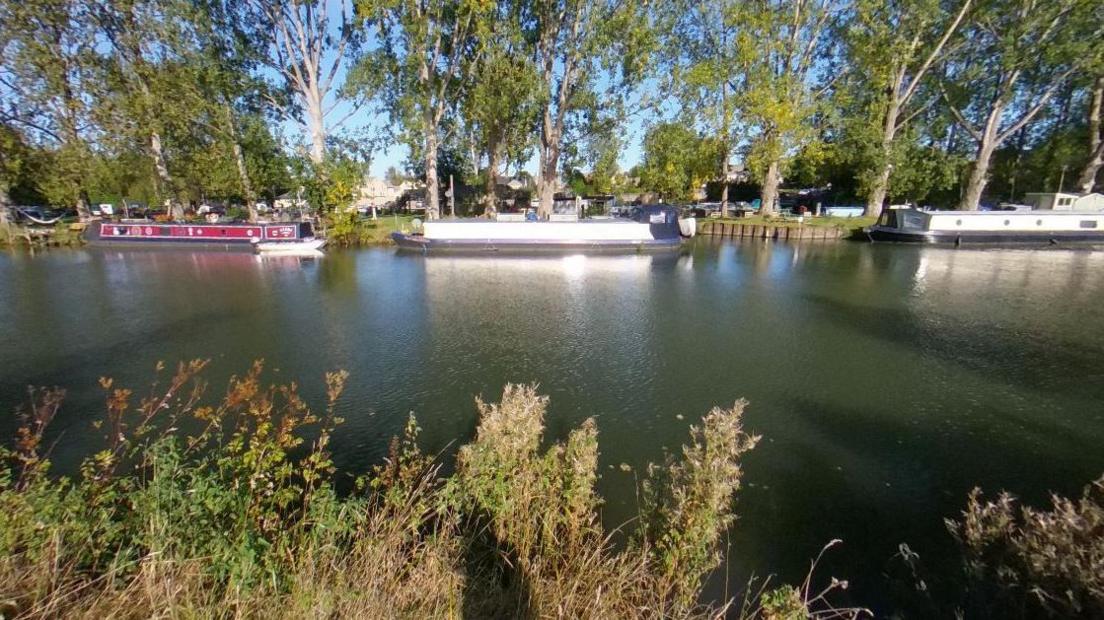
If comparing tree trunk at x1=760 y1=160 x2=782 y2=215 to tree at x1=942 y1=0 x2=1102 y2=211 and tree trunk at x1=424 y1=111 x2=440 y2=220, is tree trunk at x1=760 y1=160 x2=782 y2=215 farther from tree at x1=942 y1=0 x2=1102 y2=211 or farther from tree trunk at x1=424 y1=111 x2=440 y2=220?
tree trunk at x1=424 y1=111 x2=440 y2=220

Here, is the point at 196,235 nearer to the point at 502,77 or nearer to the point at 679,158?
the point at 502,77

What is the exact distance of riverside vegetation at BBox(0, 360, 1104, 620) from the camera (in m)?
3.07

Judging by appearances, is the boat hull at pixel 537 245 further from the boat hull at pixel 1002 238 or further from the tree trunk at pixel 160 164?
the tree trunk at pixel 160 164

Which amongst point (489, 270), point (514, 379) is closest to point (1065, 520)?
point (514, 379)

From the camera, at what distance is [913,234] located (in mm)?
30859

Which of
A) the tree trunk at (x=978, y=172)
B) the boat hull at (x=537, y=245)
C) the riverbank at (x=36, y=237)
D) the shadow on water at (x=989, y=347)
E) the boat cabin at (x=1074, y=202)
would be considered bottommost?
the shadow on water at (x=989, y=347)

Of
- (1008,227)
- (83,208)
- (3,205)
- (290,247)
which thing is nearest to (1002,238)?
(1008,227)

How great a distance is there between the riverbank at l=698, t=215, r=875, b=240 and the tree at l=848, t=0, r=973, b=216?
4370 millimetres

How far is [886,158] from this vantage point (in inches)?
1474

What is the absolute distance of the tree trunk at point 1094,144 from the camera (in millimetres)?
35562

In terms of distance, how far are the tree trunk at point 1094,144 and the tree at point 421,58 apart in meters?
44.0

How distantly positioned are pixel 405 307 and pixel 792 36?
3716 centimetres

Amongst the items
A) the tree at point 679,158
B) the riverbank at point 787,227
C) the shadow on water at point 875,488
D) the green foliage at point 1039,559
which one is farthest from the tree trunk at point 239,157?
the green foliage at point 1039,559

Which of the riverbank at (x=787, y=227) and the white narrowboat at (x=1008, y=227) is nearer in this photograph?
the white narrowboat at (x=1008, y=227)
